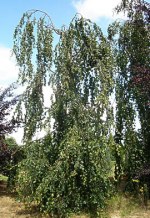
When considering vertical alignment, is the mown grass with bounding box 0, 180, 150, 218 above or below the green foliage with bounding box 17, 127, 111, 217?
below

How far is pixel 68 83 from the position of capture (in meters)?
8.24

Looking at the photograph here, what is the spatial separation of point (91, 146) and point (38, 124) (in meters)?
1.48

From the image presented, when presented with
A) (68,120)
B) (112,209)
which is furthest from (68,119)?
(112,209)

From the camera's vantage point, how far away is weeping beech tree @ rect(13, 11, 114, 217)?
7.86 m

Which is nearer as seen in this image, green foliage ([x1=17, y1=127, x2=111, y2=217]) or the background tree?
green foliage ([x1=17, y1=127, x2=111, y2=217])

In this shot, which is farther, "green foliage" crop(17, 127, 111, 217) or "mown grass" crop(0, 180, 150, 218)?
"mown grass" crop(0, 180, 150, 218)

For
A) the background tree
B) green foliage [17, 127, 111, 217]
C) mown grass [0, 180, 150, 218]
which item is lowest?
mown grass [0, 180, 150, 218]

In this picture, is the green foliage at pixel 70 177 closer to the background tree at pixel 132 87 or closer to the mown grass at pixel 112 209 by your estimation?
the mown grass at pixel 112 209

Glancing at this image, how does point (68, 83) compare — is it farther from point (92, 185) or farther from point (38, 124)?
point (92, 185)

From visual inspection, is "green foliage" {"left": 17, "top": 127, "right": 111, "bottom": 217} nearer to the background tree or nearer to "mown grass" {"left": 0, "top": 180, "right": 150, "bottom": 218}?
"mown grass" {"left": 0, "top": 180, "right": 150, "bottom": 218}

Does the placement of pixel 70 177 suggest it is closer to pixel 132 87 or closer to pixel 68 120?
pixel 68 120

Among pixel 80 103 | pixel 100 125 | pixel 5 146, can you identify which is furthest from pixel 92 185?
pixel 5 146

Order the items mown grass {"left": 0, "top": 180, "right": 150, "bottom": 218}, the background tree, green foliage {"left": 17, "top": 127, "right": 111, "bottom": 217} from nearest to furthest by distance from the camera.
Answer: green foliage {"left": 17, "top": 127, "right": 111, "bottom": 217} → mown grass {"left": 0, "top": 180, "right": 150, "bottom": 218} → the background tree

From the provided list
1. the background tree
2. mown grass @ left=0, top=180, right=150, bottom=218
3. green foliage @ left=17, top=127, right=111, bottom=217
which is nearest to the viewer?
green foliage @ left=17, top=127, right=111, bottom=217
